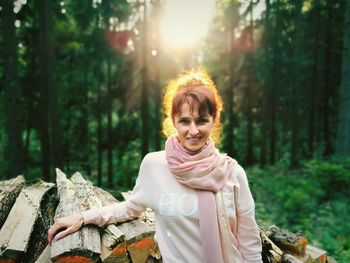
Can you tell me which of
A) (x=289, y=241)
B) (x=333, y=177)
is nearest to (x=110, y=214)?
(x=289, y=241)

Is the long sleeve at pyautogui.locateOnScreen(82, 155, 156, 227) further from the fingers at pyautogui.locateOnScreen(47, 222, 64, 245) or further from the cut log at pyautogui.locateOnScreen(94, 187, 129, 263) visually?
the fingers at pyautogui.locateOnScreen(47, 222, 64, 245)

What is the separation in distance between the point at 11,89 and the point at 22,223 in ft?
29.9

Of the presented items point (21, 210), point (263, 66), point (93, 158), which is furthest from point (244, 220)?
point (93, 158)

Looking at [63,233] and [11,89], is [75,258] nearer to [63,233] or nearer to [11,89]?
[63,233]

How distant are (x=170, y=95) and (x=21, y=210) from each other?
2.49 m

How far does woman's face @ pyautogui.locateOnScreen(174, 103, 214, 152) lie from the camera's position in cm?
267

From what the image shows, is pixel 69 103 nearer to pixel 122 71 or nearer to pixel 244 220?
pixel 122 71

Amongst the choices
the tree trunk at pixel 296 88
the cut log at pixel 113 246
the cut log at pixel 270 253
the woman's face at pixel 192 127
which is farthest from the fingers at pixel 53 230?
the tree trunk at pixel 296 88

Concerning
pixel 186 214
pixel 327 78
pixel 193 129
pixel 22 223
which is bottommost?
pixel 22 223

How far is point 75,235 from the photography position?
299 centimetres

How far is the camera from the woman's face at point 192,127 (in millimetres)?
2668

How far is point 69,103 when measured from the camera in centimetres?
2353

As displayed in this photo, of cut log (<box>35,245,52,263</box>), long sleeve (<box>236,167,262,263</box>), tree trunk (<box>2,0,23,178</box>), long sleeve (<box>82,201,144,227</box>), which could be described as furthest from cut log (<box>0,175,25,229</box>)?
tree trunk (<box>2,0,23,178</box>)

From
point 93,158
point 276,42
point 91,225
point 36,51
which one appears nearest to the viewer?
point 91,225
